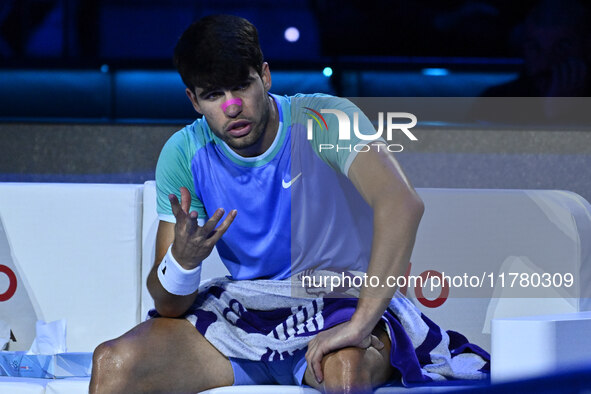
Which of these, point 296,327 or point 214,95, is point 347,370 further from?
point 214,95

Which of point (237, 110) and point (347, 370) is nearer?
point (347, 370)

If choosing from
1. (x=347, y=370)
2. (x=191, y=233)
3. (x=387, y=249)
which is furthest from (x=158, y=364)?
(x=387, y=249)

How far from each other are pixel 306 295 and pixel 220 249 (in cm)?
26

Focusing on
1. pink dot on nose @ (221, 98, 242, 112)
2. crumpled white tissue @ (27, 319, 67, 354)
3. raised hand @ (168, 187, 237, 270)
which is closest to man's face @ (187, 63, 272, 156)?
pink dot on nose @ (221, 98, 242, 112)

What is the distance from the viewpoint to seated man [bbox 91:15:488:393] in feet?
5.22

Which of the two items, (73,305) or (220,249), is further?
(73,305)

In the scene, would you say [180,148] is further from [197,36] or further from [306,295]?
[306,295]

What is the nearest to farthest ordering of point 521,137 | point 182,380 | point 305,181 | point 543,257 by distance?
point 182,380, point 305,181, point 543,257, point 521,137

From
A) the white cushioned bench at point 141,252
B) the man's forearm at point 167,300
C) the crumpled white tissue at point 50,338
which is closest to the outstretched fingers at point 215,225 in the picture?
the man's forearm at point 167,300

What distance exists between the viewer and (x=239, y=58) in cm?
173

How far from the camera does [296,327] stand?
167 cm

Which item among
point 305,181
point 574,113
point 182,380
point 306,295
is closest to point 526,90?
point 574,113

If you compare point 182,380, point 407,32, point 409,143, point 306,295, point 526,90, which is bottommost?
point 182,380

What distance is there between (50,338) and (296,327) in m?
0.78
